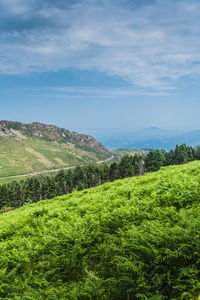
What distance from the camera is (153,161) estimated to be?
9344 cm

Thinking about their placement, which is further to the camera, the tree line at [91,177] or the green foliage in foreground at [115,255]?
the tree line at [91,177]

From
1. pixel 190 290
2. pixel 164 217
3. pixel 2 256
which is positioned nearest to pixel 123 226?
pixel 164 217

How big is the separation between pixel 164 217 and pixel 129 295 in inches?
158

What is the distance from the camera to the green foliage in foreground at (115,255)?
5969 millimetres

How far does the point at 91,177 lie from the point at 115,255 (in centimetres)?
9110

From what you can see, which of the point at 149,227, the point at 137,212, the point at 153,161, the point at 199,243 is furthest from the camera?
the point at 153,161

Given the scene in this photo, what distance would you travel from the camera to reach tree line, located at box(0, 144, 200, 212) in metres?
92.8

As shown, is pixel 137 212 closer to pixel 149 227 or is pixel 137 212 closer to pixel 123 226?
pixel 123 226

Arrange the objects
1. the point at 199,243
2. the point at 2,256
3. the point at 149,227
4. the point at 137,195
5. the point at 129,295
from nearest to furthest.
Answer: the point at 129,295
the point at 199,243
the point at 149,227
the point at 2,256
the point at 137,195

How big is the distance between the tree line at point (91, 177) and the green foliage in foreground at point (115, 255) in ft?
271

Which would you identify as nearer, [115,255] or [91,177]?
[115,255]

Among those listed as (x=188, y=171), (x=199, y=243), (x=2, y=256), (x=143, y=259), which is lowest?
(x=2, y=256)

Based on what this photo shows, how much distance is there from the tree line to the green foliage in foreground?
271 feet

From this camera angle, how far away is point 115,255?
295 inches
